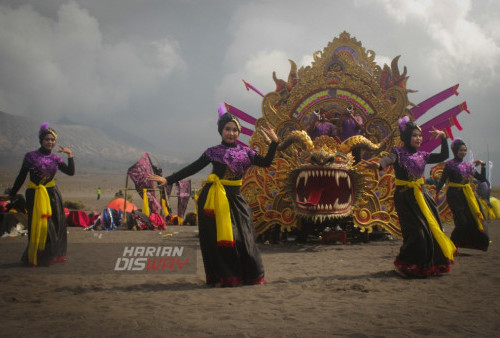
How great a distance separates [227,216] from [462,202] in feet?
14.9

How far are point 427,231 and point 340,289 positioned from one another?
1.46 m

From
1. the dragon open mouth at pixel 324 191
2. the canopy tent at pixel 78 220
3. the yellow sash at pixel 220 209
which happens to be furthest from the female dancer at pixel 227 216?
the canopy tent at pixel 78 220

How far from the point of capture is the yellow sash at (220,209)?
13.6 feet

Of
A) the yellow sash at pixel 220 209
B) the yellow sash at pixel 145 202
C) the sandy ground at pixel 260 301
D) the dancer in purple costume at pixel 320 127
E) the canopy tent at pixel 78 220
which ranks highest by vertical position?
the dancer in purple costume at pixel 320 127

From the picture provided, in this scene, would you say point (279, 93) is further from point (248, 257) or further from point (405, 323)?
point (405, 323)

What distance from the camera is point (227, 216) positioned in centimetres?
424

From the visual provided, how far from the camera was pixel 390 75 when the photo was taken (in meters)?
8.38

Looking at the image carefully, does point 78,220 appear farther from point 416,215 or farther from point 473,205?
point 473,205

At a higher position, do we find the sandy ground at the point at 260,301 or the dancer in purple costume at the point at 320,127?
the dancer in purple costume at the point at 320,127

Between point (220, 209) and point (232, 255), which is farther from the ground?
point (220, 209)

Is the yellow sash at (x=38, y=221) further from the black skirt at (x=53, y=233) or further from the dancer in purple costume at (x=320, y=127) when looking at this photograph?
the dancer in purple costume at (x=320, y=127)

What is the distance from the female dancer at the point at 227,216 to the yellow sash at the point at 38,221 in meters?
2.27

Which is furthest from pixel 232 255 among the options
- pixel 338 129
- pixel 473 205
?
pixel 338 129

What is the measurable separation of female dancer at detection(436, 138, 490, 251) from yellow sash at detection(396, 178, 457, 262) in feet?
7.09
